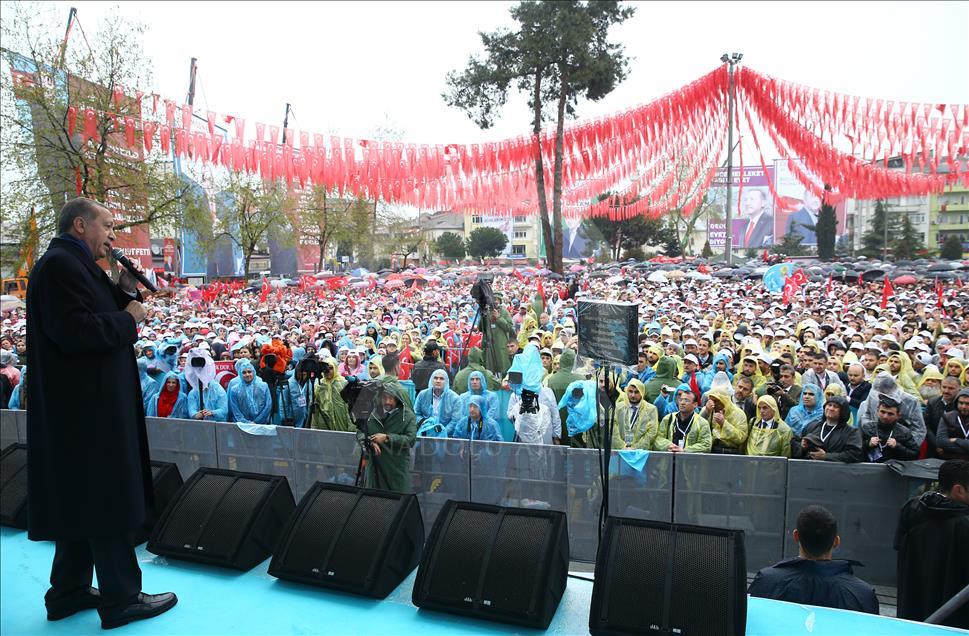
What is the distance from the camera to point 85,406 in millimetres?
1921

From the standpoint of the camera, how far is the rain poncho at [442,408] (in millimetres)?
6219

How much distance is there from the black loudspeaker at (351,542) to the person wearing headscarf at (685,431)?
10.3ft

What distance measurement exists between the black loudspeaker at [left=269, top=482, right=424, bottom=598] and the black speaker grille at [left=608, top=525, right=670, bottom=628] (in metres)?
0.82

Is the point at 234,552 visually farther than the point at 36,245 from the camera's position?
No

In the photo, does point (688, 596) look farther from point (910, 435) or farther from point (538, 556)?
point (910, 435)

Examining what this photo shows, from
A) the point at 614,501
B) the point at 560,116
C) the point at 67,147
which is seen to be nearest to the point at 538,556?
the point at 614,501

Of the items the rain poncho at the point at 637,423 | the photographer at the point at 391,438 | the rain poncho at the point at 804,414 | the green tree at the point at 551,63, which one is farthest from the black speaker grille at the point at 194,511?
the green tree at the point at 551,63

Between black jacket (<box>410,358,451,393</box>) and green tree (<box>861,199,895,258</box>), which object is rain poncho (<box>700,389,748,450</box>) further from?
green tree (<box>861,199,895,258</box>)

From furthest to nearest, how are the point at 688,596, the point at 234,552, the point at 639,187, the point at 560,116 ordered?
the point at 639,187 → the point at 560,116 → the point at 234,552 → the point at 688,596

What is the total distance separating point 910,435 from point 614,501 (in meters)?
2.36

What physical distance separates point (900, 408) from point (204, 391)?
260 inches

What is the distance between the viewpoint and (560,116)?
2097 cm

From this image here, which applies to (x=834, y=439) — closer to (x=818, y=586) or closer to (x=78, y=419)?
(x=818, y=586)

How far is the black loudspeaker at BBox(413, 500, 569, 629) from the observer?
2.08 metres
